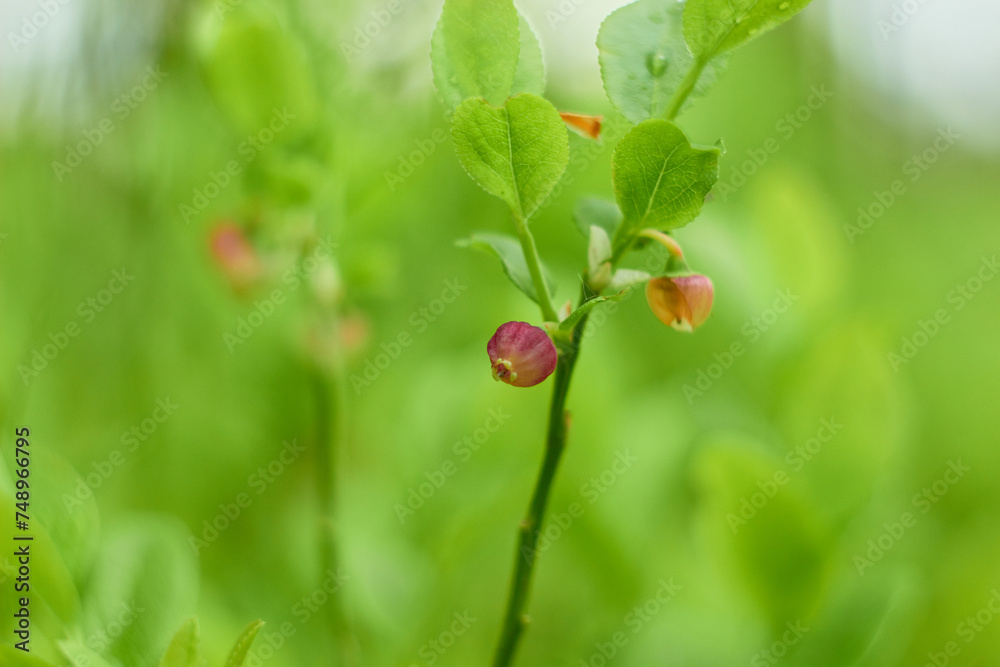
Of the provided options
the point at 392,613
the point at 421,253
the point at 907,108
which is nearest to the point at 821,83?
the point at 907,108

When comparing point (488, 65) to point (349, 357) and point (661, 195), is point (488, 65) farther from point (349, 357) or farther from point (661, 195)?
point (349, 357)

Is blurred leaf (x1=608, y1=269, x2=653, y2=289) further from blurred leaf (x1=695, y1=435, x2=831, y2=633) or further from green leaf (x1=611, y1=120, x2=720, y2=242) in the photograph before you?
blurred leaf (x1=695, y1=435, x2=831, y2=633)

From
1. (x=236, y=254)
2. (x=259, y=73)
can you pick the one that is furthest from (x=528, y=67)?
(x=236, y=254)

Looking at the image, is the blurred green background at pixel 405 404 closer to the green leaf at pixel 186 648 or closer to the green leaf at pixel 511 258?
the green leaf at pixel 186 648

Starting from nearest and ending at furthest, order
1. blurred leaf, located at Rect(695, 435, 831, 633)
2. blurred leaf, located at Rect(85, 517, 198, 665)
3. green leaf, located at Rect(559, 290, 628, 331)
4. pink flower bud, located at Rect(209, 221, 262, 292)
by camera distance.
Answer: green leaf, located at Rect(559, 290, 628, 331) → blurred leaf, located at Rect(85, 517, 198, 665) → blurred leaf, located at Rect(695, 435, 831, 633) → pink flower bud, located at Rect(209, 221, 262, 292)

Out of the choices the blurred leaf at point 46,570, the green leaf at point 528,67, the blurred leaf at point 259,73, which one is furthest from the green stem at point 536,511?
the blurred leaf at point 259,73

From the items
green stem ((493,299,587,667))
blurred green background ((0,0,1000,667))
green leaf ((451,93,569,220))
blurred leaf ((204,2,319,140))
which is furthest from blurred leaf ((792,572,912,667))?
blurred leaf ((204,2,319,140))

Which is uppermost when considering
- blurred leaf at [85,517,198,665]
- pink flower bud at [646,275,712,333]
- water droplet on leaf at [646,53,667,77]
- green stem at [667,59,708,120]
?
water droplet on leaf at [646,53,667,77]

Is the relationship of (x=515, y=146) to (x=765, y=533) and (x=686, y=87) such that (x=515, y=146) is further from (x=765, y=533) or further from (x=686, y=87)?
(x=765, y=533)
